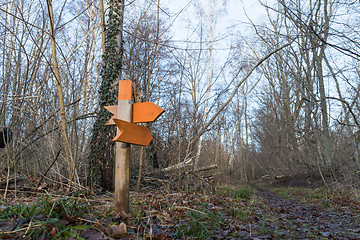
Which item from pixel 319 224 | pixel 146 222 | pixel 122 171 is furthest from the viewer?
pixel 319 224

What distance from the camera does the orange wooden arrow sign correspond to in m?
2.76

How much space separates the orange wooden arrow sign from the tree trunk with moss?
3012 mm

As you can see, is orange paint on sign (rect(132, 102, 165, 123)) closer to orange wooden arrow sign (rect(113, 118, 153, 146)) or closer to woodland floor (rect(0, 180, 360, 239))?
orange wooden arrow sign (rect(113, 118, 153, 146))

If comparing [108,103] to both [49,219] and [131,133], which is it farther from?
[49,219]

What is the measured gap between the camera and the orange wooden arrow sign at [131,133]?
9.06 ft

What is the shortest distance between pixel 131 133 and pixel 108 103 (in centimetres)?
327

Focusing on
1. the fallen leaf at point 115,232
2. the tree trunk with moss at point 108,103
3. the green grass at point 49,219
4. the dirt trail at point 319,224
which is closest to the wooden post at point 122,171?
the green grass at point 49,219

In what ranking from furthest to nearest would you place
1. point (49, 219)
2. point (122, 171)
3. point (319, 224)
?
point (319, 224) → point (122, 171) → point (49, 219)

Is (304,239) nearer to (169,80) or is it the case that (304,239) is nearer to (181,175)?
(181,175)

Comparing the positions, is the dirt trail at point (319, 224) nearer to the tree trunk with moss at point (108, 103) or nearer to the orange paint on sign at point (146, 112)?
the orange paint on sign at point (146, 112)

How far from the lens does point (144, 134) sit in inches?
120

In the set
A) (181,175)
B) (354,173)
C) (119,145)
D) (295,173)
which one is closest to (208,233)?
(119,145)

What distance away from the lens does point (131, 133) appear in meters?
2.90

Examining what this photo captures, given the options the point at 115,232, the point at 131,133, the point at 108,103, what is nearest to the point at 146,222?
the point at 115,232
